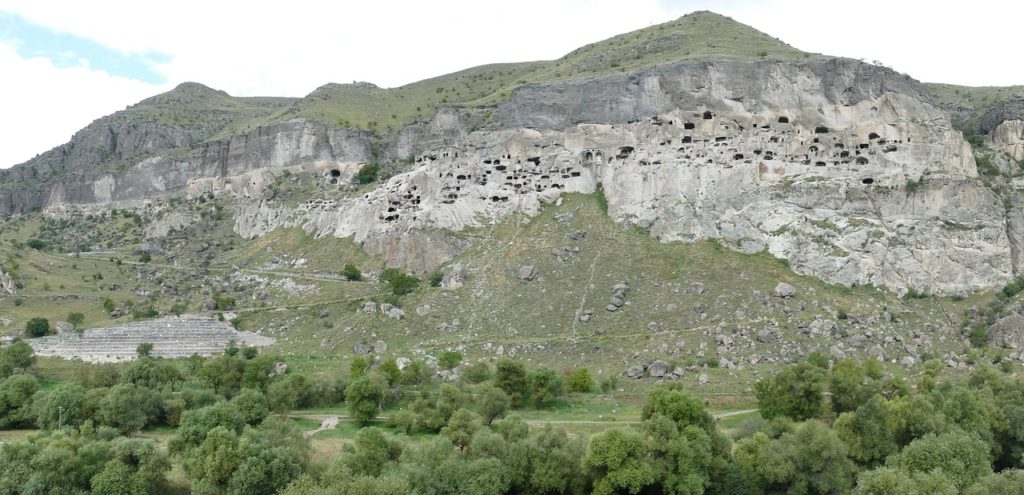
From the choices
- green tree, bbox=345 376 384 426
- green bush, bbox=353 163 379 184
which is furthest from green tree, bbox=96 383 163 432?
green bush, bbox=353 163 379 184

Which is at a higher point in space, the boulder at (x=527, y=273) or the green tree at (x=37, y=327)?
the boulder at (x=527, y=273)

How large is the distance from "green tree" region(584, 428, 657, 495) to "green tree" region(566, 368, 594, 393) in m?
16.8

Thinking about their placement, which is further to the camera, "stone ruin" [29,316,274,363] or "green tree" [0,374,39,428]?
"stone ruin" [29,316,274,363]

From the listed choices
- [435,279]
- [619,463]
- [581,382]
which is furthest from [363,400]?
[435,279]

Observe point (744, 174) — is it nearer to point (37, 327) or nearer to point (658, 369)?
point (658, 369)

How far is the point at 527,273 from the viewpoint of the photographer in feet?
224

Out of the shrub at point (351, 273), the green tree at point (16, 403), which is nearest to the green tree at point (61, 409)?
the green tree at point (16, 403)

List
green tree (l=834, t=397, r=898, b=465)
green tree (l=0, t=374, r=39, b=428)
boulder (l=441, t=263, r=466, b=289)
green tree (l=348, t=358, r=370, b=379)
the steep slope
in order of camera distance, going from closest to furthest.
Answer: green tree (l=834, t=397, r=898, b=465), green tree (l=0, t=374, r=39, b=428), green tree (l=348, t=358, r=370, b=379), boulder (l=441, t=263, r=466, b=289), the steep slope

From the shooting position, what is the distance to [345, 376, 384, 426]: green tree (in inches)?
1850

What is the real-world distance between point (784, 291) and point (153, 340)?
62.0 meters

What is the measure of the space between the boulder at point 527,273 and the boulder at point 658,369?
18.3m

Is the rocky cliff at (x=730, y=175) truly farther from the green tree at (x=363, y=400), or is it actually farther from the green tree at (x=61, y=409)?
the green tree at (x=61, y=409)

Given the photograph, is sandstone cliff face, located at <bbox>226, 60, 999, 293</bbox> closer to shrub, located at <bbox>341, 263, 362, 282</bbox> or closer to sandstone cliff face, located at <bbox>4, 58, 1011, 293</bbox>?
sandstone cliff face, located at <bbox>4, 58, 1011, 293</bbox>

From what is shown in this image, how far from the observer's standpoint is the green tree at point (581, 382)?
51.9m
